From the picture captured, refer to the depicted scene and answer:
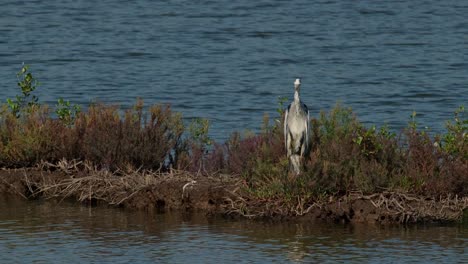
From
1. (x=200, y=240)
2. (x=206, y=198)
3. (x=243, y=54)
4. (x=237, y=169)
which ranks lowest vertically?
(x=200, y=240)

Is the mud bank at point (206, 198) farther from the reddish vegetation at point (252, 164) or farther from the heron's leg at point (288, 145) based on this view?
the heron's leg at point (288, 145)

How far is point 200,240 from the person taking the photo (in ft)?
48.2

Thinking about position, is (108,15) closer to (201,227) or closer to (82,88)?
(82,88)

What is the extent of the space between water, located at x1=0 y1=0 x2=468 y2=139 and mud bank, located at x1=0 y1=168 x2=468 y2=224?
6479 millimetres

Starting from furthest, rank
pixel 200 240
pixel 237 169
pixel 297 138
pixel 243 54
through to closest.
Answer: pixel 243 54 → pixel 237 169 → pixel 297 138 → pixel 200 240

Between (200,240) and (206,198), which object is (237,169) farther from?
(200,240)

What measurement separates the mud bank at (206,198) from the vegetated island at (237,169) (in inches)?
0.5

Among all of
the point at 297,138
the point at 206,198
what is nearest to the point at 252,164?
the point at 297,138

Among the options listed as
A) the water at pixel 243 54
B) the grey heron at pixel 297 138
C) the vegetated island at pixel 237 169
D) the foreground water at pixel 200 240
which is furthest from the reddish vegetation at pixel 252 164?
the water at pixel 243 54

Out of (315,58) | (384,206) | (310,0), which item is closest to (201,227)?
(384,206)

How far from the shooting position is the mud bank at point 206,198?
15.0 m

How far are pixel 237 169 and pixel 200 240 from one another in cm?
152

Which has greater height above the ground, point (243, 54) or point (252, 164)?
point (243, 54)

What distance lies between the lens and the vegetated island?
1503cm
